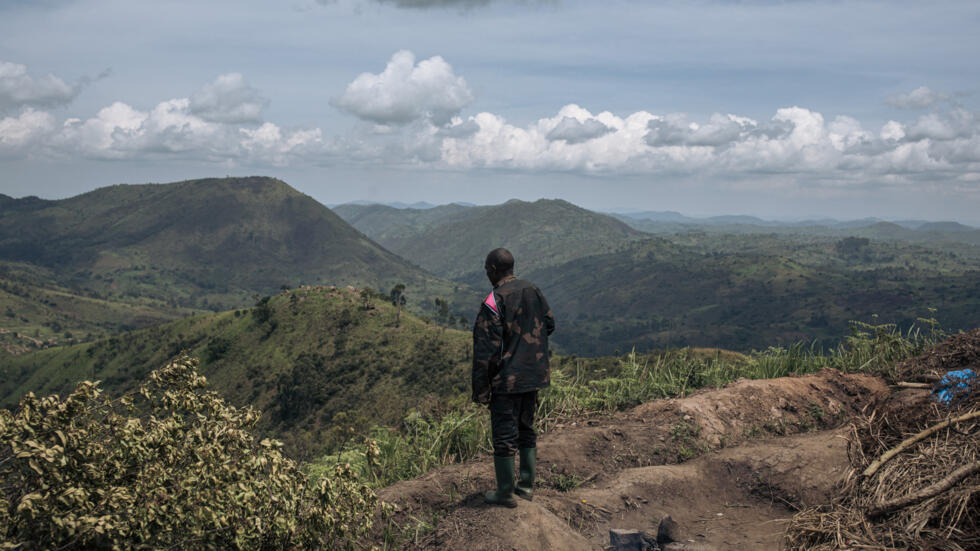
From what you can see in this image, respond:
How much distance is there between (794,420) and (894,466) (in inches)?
168

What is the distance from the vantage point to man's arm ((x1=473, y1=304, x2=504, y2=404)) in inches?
197

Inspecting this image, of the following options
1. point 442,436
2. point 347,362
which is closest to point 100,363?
point 347,362

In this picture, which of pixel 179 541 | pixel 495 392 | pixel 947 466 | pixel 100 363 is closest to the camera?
pixel 947 466

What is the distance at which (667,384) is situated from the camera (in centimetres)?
915

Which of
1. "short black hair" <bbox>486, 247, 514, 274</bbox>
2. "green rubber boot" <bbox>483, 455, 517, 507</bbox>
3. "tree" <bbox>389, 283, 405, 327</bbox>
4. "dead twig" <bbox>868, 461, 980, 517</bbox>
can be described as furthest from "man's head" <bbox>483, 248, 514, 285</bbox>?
"tree" <bbox>389, 283, 405, 327</bbox>

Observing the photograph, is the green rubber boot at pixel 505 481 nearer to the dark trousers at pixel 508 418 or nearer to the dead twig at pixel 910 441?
the dark trousers at pixel 508 418

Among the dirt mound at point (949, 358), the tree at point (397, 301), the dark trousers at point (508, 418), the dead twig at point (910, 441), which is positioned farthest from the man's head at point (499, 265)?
the tree at point (397, 301)

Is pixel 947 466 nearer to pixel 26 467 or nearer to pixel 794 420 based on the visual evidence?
pixel 794 420

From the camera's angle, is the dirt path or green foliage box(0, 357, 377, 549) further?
the dirt path

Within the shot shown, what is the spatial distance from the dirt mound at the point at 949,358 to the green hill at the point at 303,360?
130 ft

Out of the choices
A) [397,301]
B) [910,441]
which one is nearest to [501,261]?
[910,441]

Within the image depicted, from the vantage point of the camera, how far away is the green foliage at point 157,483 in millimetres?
3771

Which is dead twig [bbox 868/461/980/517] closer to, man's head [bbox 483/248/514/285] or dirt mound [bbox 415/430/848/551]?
dirt mound [bbox 415/430/848/551]

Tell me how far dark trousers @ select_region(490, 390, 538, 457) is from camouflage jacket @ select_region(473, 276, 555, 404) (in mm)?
124
